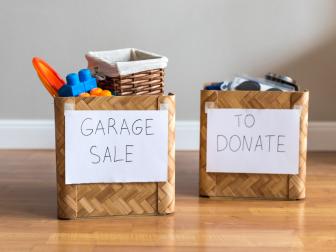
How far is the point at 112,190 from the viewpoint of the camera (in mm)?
1571

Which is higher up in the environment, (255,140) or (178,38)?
(178,38)

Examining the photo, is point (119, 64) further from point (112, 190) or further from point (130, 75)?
point (112, 190)

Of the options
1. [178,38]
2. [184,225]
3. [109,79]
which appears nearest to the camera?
[184,225]

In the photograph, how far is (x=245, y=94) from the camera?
5.59 feet

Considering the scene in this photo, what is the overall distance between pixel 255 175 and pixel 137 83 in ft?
1.36

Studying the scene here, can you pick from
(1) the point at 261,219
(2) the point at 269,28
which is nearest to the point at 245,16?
(2) the point at 269,28

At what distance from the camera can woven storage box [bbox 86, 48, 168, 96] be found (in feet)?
5.28

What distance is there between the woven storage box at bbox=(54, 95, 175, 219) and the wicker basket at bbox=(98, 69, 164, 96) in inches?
2.6

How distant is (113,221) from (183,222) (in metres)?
0.17

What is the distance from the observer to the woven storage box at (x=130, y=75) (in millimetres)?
1608

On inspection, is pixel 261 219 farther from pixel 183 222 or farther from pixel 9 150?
pixel 9 150

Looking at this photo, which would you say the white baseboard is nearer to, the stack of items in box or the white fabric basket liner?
the white fabric basket liner

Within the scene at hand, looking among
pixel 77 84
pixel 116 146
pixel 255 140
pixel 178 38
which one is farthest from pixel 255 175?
pixel 178 38

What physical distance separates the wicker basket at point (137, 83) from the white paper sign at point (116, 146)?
0.08m
